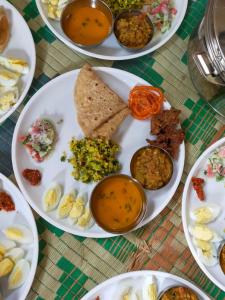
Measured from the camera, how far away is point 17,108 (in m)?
2.93

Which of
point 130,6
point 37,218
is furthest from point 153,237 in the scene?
point 130,6

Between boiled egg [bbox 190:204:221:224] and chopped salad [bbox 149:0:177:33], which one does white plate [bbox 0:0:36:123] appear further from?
boiled egg [bbox 190:204:221:224]

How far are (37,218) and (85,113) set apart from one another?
31.0 inches

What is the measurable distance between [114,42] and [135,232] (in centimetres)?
139

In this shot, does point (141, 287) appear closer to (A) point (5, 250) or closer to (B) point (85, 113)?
(A) point (5, 250)

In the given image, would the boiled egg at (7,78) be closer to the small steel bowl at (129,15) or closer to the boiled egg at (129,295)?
the small steel bowl at (129,15)

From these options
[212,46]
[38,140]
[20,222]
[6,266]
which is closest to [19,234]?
[20,222]

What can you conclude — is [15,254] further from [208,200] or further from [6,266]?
[208,200]

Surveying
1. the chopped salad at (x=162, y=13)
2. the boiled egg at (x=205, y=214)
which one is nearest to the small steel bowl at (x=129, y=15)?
the chopped salad at (x=162, y=13)

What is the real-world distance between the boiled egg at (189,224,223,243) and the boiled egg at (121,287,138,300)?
552mm

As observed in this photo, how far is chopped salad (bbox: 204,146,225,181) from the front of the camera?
293 cm

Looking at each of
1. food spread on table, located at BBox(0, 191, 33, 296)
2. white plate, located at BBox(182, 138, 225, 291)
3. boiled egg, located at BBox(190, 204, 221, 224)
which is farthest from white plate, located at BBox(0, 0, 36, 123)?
boiled egg, located at BBox(190, 204, 221, 224)

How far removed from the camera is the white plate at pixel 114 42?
292 centimetres

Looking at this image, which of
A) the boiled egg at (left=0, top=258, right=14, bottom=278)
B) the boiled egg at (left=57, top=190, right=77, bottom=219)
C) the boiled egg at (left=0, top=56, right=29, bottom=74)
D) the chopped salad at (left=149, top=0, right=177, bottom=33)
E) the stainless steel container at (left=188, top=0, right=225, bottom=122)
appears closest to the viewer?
the stainless steel container at (left=188, top=0, right=225, bottom=122)
